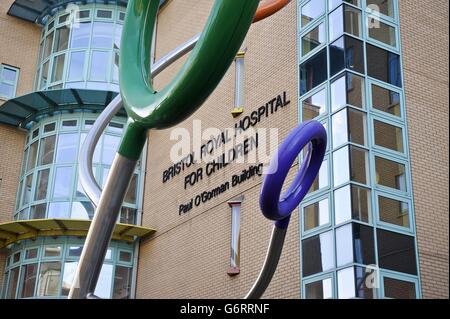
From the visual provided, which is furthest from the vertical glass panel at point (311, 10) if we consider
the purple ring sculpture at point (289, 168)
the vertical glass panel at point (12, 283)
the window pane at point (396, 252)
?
the vertical glass panel at point (12, 283)

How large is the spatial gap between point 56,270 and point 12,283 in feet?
5.97

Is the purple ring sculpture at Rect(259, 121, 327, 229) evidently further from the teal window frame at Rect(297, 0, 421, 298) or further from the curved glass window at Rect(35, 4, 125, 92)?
the curved glass window at Rect(35, 4, 125, 92)

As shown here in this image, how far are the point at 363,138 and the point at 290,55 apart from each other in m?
3.44

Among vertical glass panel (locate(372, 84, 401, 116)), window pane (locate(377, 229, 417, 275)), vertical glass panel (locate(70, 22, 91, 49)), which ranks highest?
vertical glass panel (locate(70, 22, 91, 49))

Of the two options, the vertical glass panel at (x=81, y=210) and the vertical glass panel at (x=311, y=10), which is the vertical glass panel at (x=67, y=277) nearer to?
the vertical glass panel at (x=81, y=210)

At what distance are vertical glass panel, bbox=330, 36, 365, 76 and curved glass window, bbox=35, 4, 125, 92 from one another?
961 centimetres

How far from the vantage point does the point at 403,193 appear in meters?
13.7

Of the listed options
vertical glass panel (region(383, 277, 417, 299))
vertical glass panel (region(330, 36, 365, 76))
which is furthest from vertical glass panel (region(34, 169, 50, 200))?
vertical glass panel (region(383, 277, 417, 299))

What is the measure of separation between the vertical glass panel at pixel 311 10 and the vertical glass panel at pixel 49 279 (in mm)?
9723

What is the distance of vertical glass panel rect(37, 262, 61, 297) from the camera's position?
1989 cm

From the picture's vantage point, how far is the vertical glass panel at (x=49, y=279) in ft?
65.3

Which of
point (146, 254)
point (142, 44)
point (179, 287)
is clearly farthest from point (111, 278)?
point (142, 44)

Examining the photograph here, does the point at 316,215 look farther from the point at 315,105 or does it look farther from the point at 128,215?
the point at 128,215

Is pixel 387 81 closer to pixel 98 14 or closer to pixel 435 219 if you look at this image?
pixel 435 219
